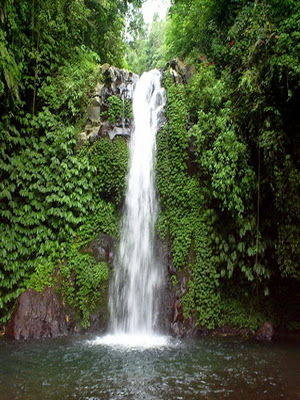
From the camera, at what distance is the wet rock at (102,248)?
7.60 metres

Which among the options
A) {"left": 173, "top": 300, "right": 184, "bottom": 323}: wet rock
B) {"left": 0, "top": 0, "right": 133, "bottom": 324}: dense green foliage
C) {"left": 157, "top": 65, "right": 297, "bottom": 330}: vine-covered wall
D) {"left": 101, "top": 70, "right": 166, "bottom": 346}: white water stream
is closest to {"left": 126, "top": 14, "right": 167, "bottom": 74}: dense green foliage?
{"left": 0, "top": 0, "right": 133, "bottom": 324}: dense green foliage

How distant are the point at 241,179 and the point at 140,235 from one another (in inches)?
108

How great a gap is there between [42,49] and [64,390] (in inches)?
329

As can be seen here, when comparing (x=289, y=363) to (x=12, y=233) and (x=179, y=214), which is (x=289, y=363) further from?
(x=12, y=233)

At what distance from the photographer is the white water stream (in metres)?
6.96

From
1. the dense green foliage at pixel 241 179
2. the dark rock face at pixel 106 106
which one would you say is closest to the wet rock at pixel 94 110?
the dark rock face at pixel 106 106

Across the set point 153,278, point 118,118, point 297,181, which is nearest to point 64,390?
point 153,278

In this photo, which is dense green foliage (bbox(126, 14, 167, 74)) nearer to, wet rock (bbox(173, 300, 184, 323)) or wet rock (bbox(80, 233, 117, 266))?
wet rock (bbox(80, 233, 117, 266))

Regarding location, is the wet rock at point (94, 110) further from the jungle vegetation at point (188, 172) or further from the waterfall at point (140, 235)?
the waterfall at point (140, 235)

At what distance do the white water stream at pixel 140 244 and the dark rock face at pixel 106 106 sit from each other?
30cm

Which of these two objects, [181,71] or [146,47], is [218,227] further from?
[146,47]

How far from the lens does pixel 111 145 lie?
27.6 feet

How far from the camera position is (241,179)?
21.5 feet

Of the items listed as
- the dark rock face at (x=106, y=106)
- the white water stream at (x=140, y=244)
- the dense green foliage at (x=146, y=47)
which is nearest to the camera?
the white water stream at (x=140, y=244)
